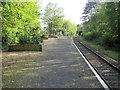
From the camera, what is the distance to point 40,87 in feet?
14.6

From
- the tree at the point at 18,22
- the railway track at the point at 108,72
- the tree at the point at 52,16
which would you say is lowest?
the railway track at the point at 108,72

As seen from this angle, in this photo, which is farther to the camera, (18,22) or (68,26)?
(68,26)

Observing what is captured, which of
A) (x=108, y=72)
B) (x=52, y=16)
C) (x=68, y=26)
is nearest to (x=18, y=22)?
(x=108, y=72)

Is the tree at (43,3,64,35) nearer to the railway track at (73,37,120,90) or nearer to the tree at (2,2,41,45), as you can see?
the tree at (2,2,41,45)

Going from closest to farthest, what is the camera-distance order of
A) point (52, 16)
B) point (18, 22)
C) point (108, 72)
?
point (108, 72) < point (18, 22) < point (52, 16)

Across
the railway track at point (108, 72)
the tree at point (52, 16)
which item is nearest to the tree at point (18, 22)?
the railway track at point (108, 72)

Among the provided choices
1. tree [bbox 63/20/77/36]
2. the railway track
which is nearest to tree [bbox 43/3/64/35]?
tree [bbox 63/20/77/36]

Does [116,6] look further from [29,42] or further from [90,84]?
[90,84]

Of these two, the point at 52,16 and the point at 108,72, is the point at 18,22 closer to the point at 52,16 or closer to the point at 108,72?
the point at 108,72

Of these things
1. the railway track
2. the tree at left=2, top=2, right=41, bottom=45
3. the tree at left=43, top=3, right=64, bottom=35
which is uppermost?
the tree at left=43, top=3, right=64, bottom=35

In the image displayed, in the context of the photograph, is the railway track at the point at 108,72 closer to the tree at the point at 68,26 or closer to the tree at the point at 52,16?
the tree at the point at 52,16

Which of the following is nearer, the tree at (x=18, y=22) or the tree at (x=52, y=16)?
the tree at (x=18, y=22)

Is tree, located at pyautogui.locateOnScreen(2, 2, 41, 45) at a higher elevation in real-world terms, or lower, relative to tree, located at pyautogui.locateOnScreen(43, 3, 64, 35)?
lower

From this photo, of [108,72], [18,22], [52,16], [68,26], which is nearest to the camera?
[108,72]
